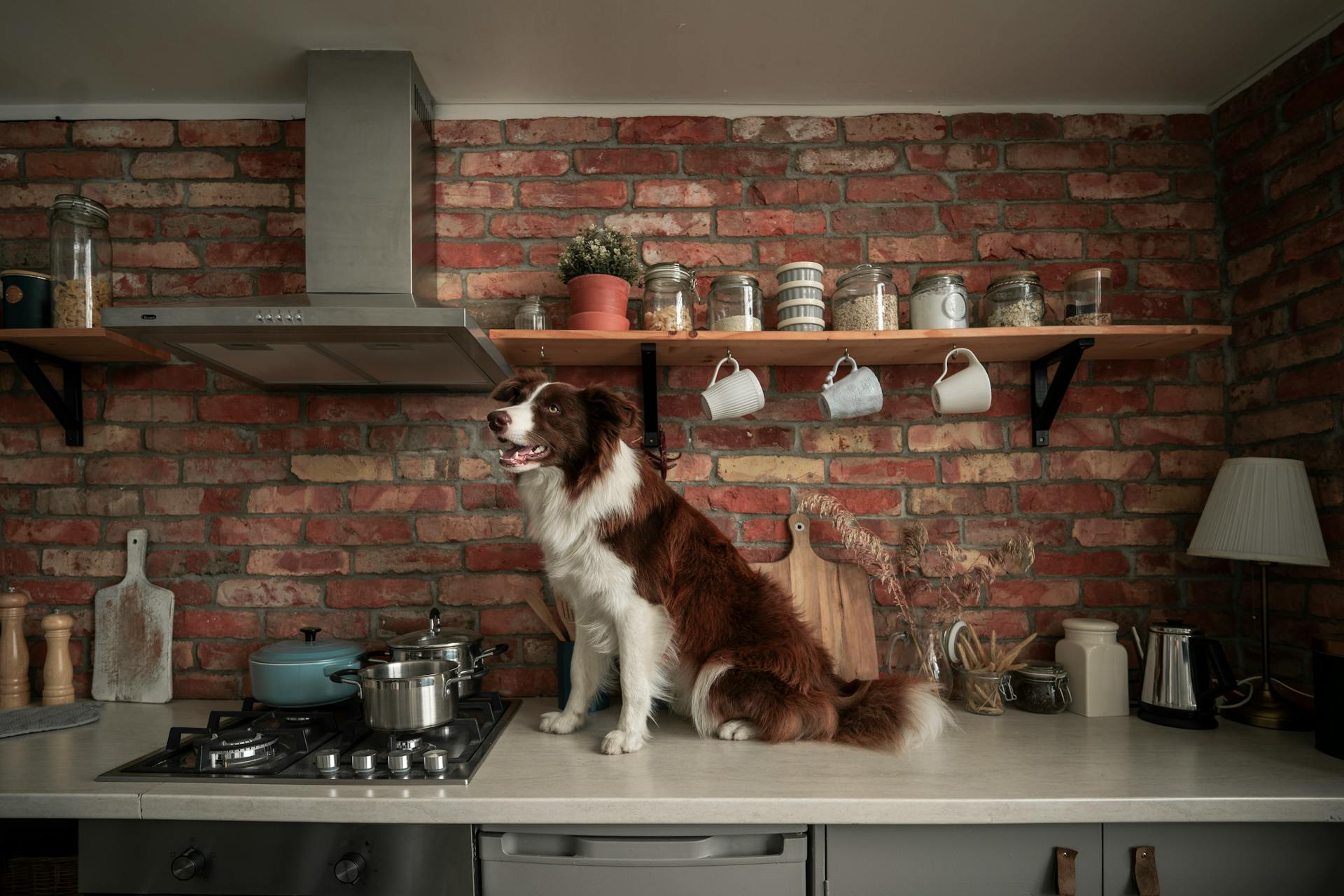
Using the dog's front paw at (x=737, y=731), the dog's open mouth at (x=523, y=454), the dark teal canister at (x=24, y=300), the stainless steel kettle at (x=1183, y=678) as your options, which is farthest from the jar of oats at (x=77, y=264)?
the stainless steel kettle at (x=1183, y=678)

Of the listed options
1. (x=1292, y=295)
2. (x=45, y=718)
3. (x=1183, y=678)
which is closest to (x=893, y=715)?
(x=1183, y=678)

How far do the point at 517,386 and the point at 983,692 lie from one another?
1.34m

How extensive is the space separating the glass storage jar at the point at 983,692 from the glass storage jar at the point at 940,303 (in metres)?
0.85

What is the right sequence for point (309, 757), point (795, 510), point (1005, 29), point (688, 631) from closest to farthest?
point (309, 757)
point (688, 631)
point (1005, 29)
point (795, 510)

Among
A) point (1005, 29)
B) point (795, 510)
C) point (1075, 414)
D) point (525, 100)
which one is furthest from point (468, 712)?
point (1005, 29)

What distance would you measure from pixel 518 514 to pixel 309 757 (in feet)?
2.46

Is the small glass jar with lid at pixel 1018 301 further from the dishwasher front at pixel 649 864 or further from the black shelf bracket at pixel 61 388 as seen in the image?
the black shelf bracket at pixel 61 388

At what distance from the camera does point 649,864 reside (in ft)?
3.78

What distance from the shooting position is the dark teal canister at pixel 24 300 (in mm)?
1646

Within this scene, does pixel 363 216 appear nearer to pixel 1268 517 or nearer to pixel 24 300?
pixel 24 300

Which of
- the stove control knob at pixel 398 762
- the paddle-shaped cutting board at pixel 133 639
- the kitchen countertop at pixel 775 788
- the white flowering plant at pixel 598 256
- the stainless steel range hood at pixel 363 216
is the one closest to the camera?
the kitchen countertop at pixel 775 788

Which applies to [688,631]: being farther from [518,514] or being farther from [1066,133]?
[1066,133]

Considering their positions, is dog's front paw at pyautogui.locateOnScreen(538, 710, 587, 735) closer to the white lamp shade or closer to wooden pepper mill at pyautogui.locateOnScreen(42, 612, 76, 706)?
wooden pepper mill at pyautogui.locateOnScreen(42, 612, 76, 706)

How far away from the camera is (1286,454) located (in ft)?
5.42
